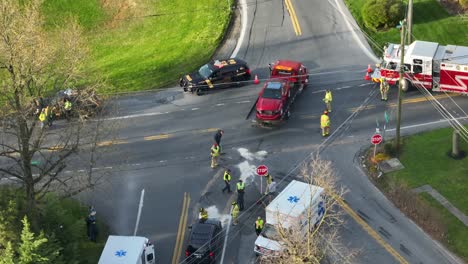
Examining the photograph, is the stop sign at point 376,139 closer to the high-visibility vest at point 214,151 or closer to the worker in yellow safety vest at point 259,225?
the worker in yellow safety vest at point 259,225

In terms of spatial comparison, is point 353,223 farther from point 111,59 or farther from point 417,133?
point 111,59

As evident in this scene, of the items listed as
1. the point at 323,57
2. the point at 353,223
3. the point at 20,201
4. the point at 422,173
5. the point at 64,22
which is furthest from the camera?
the point at 64,22

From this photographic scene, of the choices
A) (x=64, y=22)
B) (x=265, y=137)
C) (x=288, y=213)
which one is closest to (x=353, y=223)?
(x=288, y=213)

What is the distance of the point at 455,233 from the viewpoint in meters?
30.7

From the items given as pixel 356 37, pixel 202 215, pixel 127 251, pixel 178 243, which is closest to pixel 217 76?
pixel 356 37

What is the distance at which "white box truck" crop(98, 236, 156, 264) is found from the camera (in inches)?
1102

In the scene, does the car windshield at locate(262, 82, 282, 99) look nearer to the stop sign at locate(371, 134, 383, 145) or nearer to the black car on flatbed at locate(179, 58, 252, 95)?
the black car on flatbed at locate(179, 58, 252, 95)

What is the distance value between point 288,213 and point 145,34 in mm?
27927

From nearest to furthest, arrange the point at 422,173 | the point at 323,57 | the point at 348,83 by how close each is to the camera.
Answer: the point at 422,173 → the point at 348,83 → the point at 323,57

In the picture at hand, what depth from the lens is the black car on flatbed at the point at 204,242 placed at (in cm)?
2928

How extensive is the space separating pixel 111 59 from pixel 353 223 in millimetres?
25683

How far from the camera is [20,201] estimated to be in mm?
28203

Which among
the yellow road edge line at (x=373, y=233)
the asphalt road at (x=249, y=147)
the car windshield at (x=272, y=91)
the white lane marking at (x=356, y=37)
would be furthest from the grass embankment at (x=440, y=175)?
the white lane marking at (x=356, y=37)

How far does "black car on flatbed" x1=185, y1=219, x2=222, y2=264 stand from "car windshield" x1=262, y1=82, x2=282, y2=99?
10679 millimetres
